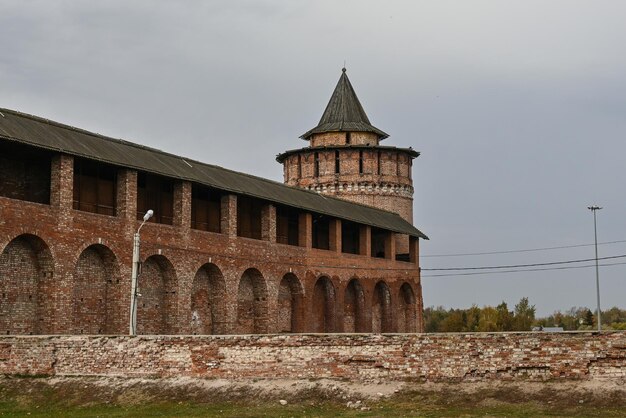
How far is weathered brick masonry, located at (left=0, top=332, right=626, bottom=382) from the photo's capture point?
20000mm

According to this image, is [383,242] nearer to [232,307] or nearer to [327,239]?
[327,239]

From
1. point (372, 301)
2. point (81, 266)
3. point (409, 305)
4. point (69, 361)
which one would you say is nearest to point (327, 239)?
point (372, 301)

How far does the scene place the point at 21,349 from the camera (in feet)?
77.9

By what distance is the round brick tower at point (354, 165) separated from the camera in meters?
56.5

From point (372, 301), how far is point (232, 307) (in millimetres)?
13057

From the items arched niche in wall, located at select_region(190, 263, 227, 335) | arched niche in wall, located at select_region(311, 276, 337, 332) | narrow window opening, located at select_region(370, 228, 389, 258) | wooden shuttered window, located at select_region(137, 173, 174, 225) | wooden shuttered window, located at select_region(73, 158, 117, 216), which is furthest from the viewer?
narrow window opening, located at select_region(370, 228, 389, 258)

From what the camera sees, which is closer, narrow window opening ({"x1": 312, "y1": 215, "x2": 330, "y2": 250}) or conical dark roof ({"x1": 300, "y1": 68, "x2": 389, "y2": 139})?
narrow window opening ({"x1": 312, "y1": 215, "x2": 330, "y2": 250})

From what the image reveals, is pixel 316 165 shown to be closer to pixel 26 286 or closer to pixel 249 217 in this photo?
pixel 249 217

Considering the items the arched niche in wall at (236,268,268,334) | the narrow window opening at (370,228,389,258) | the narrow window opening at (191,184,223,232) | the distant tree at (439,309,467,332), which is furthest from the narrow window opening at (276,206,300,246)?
the distant tree at (439,309,467,332)

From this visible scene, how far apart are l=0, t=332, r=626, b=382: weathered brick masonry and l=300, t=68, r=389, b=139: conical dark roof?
118ft

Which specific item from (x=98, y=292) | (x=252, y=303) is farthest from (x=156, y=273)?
(x=252, y=303)

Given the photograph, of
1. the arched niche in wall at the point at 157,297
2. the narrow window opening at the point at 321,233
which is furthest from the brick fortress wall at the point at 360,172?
the arched niche in wall at the point at 157,297

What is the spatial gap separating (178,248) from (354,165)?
956 inches

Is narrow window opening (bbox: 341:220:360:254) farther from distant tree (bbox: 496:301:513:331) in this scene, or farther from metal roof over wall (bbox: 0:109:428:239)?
distant tree (bbox: 496:301:513:331)
